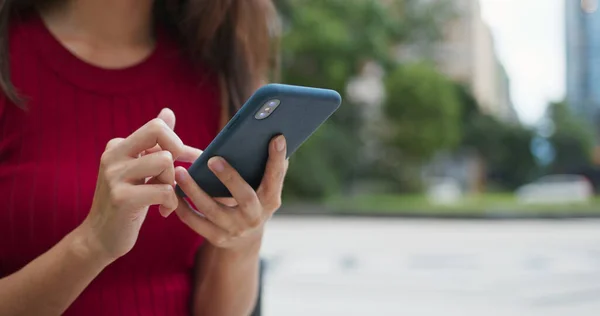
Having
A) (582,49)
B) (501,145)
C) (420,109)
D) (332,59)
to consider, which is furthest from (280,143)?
(501,145)

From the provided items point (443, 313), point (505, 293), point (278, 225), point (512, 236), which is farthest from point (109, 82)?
point (278, 225)

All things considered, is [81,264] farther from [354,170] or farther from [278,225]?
[354,170]

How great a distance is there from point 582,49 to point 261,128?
3673 millimetres

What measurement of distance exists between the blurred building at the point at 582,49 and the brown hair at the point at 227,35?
3.40m

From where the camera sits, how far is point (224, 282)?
618mm

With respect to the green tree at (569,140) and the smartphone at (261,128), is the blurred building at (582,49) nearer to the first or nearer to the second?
the green tree at (569,140)

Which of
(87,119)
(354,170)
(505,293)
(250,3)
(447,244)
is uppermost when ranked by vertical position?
(354,170)

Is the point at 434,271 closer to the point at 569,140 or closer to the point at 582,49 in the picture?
the point at 582,49

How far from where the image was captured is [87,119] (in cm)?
59

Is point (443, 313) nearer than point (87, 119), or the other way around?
point (87, 119)

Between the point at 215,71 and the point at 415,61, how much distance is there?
771 cm

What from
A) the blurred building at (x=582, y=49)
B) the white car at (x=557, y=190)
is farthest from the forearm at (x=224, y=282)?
the white car at (x=557, y=190)

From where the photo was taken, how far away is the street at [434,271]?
2.49m

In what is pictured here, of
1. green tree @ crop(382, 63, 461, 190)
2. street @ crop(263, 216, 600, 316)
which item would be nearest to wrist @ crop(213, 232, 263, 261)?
street @ crop(263, 216, 600, 316)
